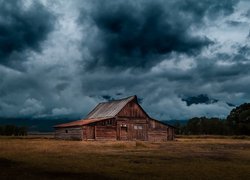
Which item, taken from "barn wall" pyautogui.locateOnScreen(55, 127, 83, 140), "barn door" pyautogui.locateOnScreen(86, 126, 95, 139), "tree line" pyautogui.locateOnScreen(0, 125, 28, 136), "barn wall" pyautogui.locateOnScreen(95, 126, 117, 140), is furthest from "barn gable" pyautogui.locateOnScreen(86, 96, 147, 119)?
"tree line" pyautogui.locateOnScreen(0, 125, 28, 136)

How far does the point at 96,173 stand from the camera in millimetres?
20453

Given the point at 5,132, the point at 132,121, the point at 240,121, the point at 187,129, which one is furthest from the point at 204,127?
the point at 132,121

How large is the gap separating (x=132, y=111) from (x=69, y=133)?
41.8ft

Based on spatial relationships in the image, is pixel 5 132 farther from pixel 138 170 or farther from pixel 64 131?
pixel 138 170

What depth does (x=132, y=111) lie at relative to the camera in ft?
237

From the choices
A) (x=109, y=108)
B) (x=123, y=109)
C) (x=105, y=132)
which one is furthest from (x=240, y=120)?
(x=105, y=132)

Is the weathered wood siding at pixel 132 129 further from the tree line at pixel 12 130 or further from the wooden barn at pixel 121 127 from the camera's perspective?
the tree line at pixel 12 130

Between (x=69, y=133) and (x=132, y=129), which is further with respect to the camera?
(x=132, y=129)

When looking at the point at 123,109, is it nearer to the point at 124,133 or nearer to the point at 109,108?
the point at 124,133

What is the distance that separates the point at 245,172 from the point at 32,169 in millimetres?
12465

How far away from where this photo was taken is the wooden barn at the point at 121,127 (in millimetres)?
66750

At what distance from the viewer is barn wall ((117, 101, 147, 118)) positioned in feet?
233

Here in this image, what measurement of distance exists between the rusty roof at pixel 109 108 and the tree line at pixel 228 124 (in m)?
18.8

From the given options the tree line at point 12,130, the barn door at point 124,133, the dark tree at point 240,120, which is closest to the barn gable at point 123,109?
the barn door at point 124,133
